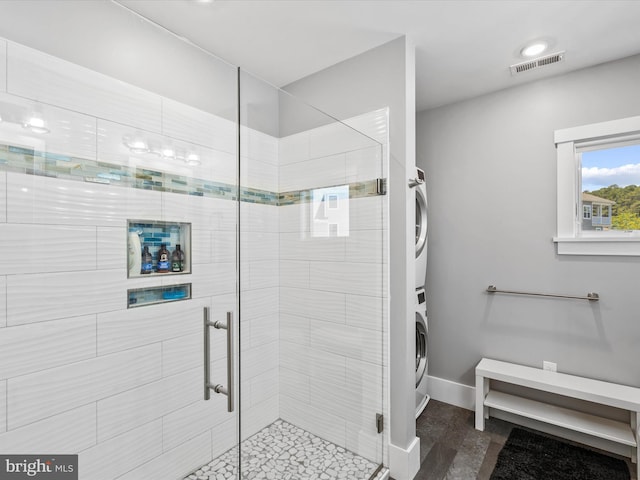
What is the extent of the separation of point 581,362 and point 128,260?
9.15ft

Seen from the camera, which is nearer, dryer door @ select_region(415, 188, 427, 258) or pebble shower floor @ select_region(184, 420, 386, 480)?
pebble shower floor @ select_region(184, 420, 386, 480)

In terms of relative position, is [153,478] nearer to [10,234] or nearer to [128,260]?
[128,260]

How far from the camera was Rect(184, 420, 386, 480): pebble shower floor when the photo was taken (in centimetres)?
118

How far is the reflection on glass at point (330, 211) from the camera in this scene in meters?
1.51

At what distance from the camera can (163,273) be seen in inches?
45.8

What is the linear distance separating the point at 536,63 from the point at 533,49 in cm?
20

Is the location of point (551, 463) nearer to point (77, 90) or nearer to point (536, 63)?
point (536, 63)

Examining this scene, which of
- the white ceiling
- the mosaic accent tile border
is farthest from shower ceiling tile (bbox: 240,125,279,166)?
the white ceiling

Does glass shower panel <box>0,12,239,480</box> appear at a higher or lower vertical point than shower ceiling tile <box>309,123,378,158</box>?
lower

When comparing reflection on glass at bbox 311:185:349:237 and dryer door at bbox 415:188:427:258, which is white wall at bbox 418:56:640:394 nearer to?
dryer door at bbox 415:188:427:258

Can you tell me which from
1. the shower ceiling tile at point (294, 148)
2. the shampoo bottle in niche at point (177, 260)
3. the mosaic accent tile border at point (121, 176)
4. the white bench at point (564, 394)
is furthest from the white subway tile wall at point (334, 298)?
the white bench at point (564, 394)

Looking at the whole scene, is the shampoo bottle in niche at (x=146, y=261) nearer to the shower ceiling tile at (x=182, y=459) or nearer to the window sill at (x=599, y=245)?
the shower ceiling tile at (x=182, y=459)

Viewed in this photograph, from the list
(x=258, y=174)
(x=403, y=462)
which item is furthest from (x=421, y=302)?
(x=258, y=174)

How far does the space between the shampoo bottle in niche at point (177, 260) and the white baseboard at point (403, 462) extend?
64.2 inches
